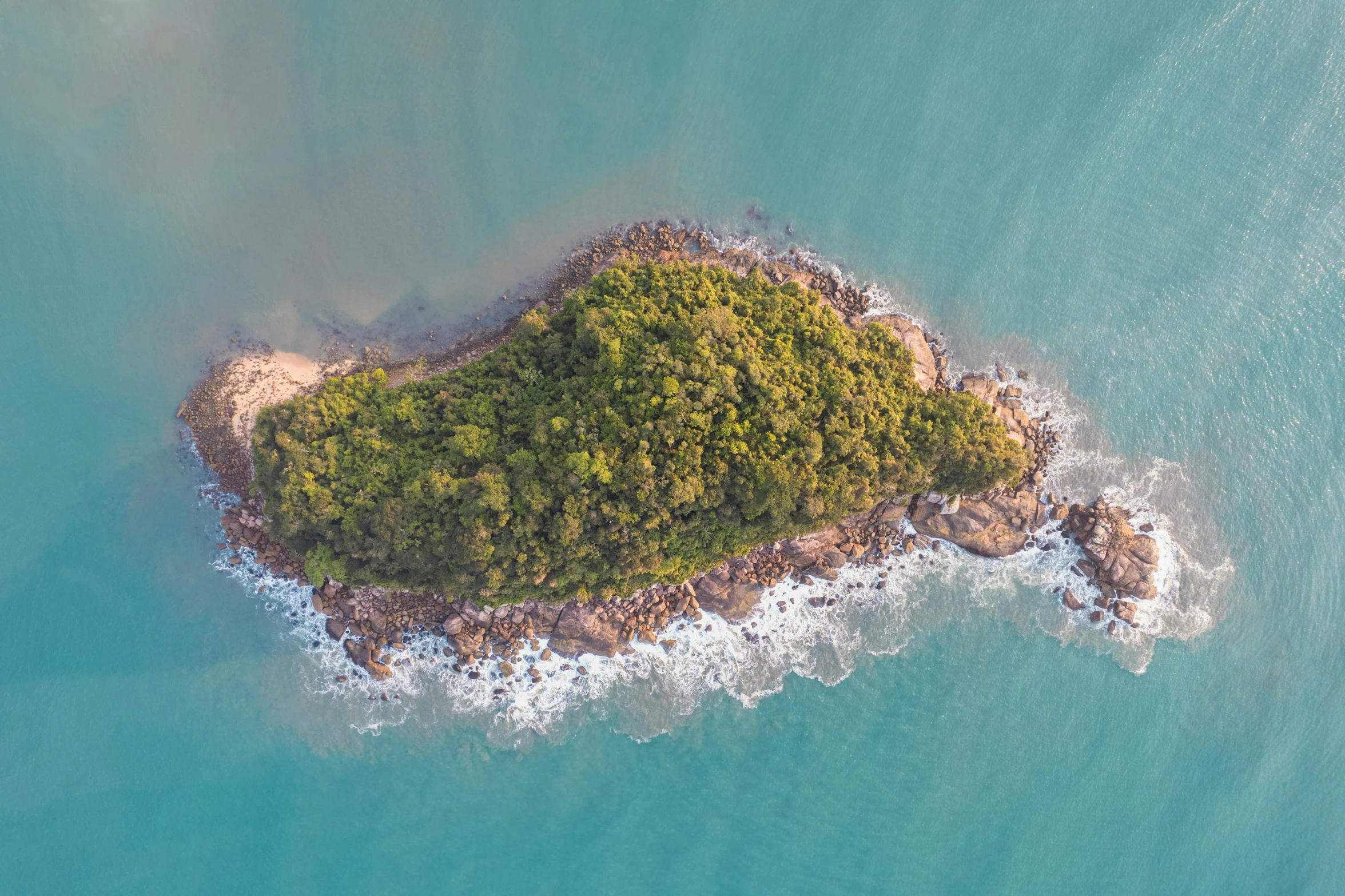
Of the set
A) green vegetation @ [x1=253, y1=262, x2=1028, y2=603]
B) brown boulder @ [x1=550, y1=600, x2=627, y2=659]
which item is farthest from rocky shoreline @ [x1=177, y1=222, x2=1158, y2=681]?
green vegetation @ [x1=253, y1=262, x2=1028, y2=603]

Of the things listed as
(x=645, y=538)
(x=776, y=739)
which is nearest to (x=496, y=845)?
(x=776, y=739)

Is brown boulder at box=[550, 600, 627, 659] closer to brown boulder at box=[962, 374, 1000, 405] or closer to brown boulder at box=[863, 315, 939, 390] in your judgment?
brown boulder at box=[863, 315, 939, 390]

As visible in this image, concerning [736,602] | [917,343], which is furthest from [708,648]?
[917,343]

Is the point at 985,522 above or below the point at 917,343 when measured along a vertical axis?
below

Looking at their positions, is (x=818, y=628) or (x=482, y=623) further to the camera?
(x=818, y=628)

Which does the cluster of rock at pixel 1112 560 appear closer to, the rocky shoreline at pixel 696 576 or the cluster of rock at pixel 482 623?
the rocky shoreline at pixel 696 576

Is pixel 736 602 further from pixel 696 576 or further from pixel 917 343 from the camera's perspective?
pixel 917 343

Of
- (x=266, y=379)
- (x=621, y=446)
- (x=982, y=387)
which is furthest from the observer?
(x=982, y=387)

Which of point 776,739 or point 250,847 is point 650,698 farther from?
point 250,847

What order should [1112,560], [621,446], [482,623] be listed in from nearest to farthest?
[621,446], [482,623], [1112,560]
